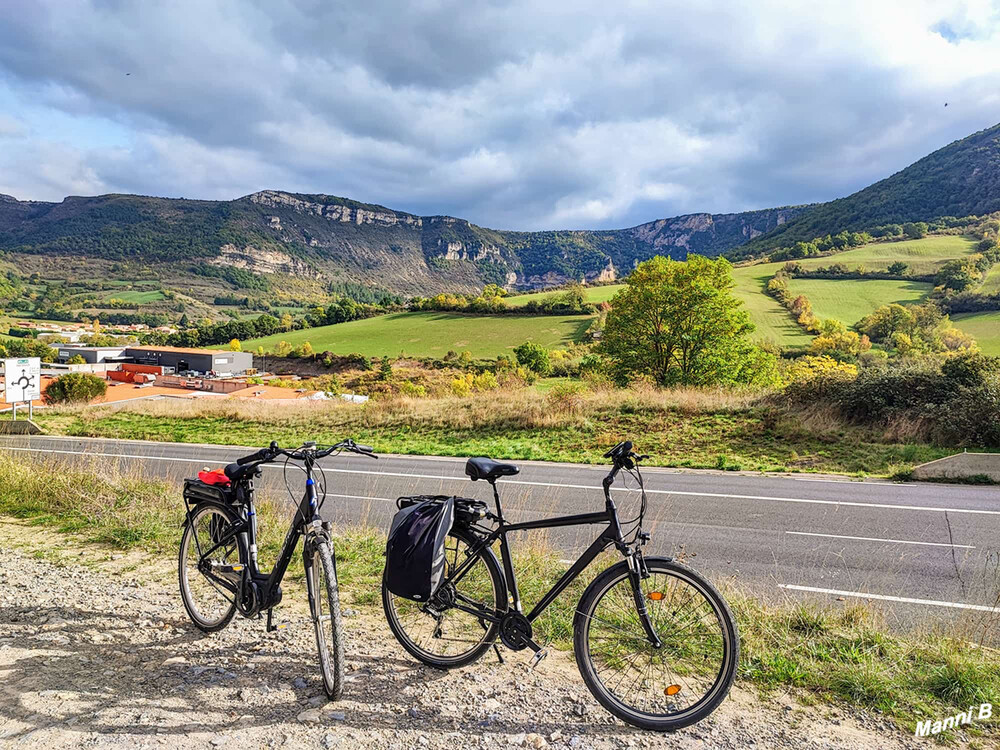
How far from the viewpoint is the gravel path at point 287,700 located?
2768 mm

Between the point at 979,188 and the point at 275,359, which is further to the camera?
the point at 979,188

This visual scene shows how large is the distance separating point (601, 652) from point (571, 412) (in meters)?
13.7

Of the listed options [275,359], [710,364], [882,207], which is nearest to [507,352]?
[275,359]

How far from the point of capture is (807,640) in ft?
12.5

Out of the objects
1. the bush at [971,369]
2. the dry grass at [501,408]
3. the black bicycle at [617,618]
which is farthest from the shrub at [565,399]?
the black bicycle at [617,618]

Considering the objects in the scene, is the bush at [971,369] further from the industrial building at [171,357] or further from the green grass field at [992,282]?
the industrial building at [171,357]

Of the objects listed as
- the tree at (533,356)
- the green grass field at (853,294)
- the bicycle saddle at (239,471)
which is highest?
the green grass field at (853,294)

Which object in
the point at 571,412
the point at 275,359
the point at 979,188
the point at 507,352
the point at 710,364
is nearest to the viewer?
the point at 571,412

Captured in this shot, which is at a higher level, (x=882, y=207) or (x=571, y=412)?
(x=882, y=207)

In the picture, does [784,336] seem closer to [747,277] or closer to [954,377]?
[747,277]

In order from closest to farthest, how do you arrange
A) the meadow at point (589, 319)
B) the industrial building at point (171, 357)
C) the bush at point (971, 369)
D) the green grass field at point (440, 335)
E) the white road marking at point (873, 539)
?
the white road marking at point (873, 539) → the bush at point (971, 369) → the meadow at point (589, 319) → the green grass field at point (440, 335) → the industrial building at point (171, 357)

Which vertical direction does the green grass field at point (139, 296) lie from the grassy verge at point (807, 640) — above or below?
above

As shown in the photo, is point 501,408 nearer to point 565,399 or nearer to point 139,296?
point 565,399

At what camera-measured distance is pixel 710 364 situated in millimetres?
31125
